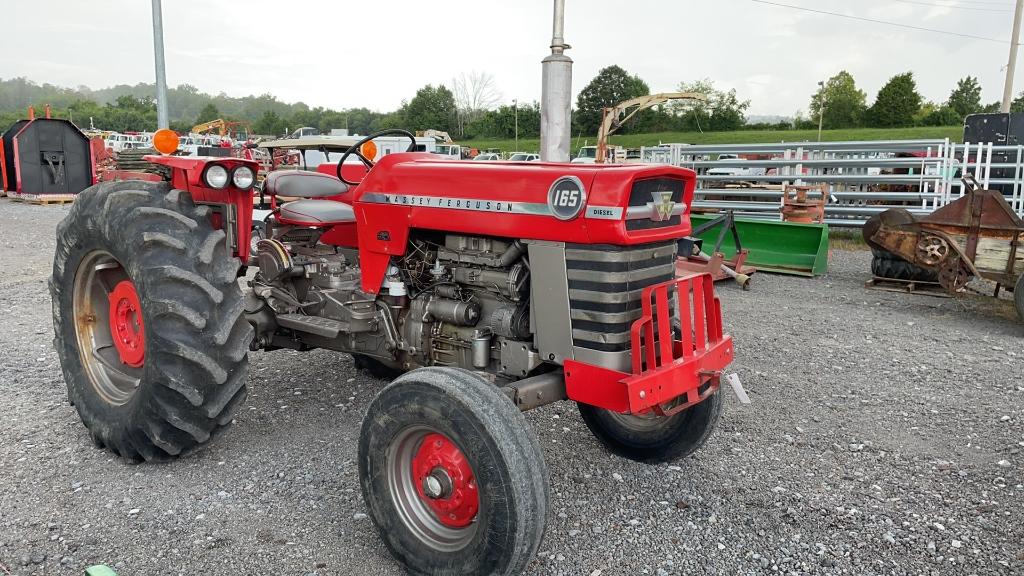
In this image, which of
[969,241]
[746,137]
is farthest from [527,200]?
[746,137]

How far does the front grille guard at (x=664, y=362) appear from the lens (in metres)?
2.73

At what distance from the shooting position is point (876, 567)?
2.81 meters

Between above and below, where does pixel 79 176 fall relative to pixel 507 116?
below

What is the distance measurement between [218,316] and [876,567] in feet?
9.58

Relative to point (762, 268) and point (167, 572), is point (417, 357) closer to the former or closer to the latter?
point (167, 572)

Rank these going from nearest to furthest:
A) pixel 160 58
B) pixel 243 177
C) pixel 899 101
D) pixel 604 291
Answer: pixel 604 291, pixel 243 177, pixel 160 58, pixel 899 101

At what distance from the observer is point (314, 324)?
3.83 m

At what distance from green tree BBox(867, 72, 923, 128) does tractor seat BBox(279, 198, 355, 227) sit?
2191 inches

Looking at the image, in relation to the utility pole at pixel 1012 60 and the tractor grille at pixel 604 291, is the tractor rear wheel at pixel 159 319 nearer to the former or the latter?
the tractor grille at pixel 604 291

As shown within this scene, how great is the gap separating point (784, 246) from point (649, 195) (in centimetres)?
759

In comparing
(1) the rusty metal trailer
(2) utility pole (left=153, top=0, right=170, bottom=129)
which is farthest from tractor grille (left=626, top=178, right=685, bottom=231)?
(2) utility pole (left=153, top=0, right=170, bottom=129)

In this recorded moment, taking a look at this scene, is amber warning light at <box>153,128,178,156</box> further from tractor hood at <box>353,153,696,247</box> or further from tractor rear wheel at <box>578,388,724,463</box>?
tractor rear wheel at <box>578,388,724,463</box>

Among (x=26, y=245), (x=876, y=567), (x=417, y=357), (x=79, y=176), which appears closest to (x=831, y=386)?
(x=876, y=567)

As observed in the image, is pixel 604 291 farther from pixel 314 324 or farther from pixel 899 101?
pixel 899 101
